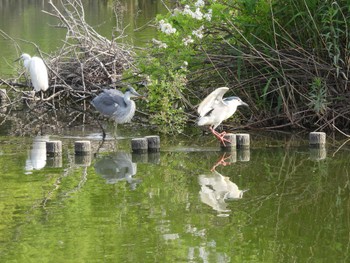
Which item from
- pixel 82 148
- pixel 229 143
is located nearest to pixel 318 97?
pixel 229 143

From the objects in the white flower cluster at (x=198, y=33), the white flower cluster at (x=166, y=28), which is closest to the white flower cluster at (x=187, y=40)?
the white flower cluster at (x=198, y=33)

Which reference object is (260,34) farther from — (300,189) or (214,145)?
(300,189)

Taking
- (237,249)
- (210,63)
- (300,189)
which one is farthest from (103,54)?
(237,249)

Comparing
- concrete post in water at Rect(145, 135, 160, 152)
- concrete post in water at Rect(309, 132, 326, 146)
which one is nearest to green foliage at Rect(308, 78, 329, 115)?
concrete post in water at Rect(309, 132, 326, 146)

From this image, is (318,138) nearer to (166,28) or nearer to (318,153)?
(318,153)

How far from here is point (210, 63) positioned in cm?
1402

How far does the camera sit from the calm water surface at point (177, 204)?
7566 mm

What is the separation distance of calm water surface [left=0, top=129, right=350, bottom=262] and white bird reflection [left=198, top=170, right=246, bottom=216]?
0.04 feet

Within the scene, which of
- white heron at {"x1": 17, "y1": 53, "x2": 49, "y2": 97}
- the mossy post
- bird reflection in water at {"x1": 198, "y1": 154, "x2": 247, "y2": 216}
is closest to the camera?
bird reflection in water at {"x1": 198, "y1": 154, "x2": 247, "y2": 216}

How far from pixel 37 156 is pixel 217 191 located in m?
3.08

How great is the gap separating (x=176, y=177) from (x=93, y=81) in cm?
644

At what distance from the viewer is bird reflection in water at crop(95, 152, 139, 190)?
1052 cm

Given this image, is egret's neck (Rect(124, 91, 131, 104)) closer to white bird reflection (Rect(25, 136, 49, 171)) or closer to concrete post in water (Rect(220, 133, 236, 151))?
white bird reflection (Rect(25, 136, 49, 171))

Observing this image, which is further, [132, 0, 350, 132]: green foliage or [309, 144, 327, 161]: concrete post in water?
[132, 0, 350, 132]: green foliage
